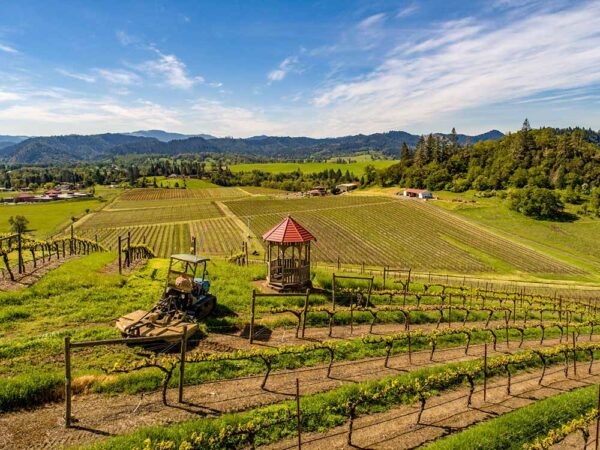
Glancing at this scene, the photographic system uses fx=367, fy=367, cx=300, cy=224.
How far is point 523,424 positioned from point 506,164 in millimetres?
130123

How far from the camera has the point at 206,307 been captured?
19.3 m

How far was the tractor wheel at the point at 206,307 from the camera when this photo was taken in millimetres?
18578

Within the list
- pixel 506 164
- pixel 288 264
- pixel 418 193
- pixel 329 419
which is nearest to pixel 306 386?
pixel 329 419

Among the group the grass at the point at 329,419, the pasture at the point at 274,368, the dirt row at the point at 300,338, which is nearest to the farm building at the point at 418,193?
the pasture at the point at 274,368

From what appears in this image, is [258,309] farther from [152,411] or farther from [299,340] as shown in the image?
[152,411]

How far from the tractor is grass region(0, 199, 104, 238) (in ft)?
259

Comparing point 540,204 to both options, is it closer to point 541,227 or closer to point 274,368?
point 541,227

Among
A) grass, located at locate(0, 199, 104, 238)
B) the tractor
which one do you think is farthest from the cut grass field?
grass, located at locate(0, 199, 104, 238)

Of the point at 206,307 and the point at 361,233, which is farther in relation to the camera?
the point at 361,233

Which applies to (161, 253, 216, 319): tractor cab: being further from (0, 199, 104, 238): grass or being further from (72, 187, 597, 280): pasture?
(0, 199, 104, 238): grass

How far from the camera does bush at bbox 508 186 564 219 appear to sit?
90.5m

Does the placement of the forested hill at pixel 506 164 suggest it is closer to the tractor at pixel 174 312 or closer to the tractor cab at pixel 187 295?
the tractor cab at pixel 187 295

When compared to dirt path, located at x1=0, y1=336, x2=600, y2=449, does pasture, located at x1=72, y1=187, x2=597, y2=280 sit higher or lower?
lower

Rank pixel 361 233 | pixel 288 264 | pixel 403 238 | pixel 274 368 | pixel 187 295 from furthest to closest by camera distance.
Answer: pixel 361 233
pixel 403 238
pixel 288 264
pixel 187 295
pixel 274 368
